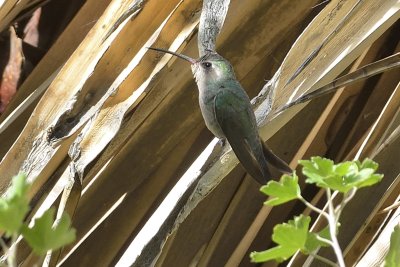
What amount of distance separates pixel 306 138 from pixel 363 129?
0.85 feet

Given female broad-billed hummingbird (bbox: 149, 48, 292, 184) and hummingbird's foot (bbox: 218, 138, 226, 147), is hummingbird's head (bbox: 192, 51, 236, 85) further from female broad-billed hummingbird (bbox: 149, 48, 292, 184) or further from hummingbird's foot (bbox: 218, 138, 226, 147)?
hummingbird's foot (bbox: 218, 138, 226, 147)

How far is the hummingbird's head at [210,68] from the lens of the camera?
74.0 inches

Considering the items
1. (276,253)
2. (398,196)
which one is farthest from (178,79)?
(276,253)

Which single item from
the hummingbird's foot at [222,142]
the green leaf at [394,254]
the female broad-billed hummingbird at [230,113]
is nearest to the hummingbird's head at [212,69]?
the female broad-billed hummingbird at [230,113]

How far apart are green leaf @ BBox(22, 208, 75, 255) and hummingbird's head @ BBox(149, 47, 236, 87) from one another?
1.14 m

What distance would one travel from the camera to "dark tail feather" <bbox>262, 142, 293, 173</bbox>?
182 centimetres

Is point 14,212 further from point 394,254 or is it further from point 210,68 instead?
point 210,68

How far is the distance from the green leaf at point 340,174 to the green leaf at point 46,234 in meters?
0.25

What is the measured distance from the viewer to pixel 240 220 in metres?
2.05

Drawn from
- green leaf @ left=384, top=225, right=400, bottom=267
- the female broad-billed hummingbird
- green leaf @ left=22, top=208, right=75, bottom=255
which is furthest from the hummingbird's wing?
green leaf @ left=22, top=208, right=75, bottom=255

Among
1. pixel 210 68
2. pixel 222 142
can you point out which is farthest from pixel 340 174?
pixel 210 68

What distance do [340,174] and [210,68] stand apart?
1375 millimetres

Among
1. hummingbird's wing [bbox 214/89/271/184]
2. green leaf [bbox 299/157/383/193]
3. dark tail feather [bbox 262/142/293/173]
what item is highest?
green leaf [bbox 299/157/383/193]

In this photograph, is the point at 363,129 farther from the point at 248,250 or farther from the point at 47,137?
the point at 47,137
